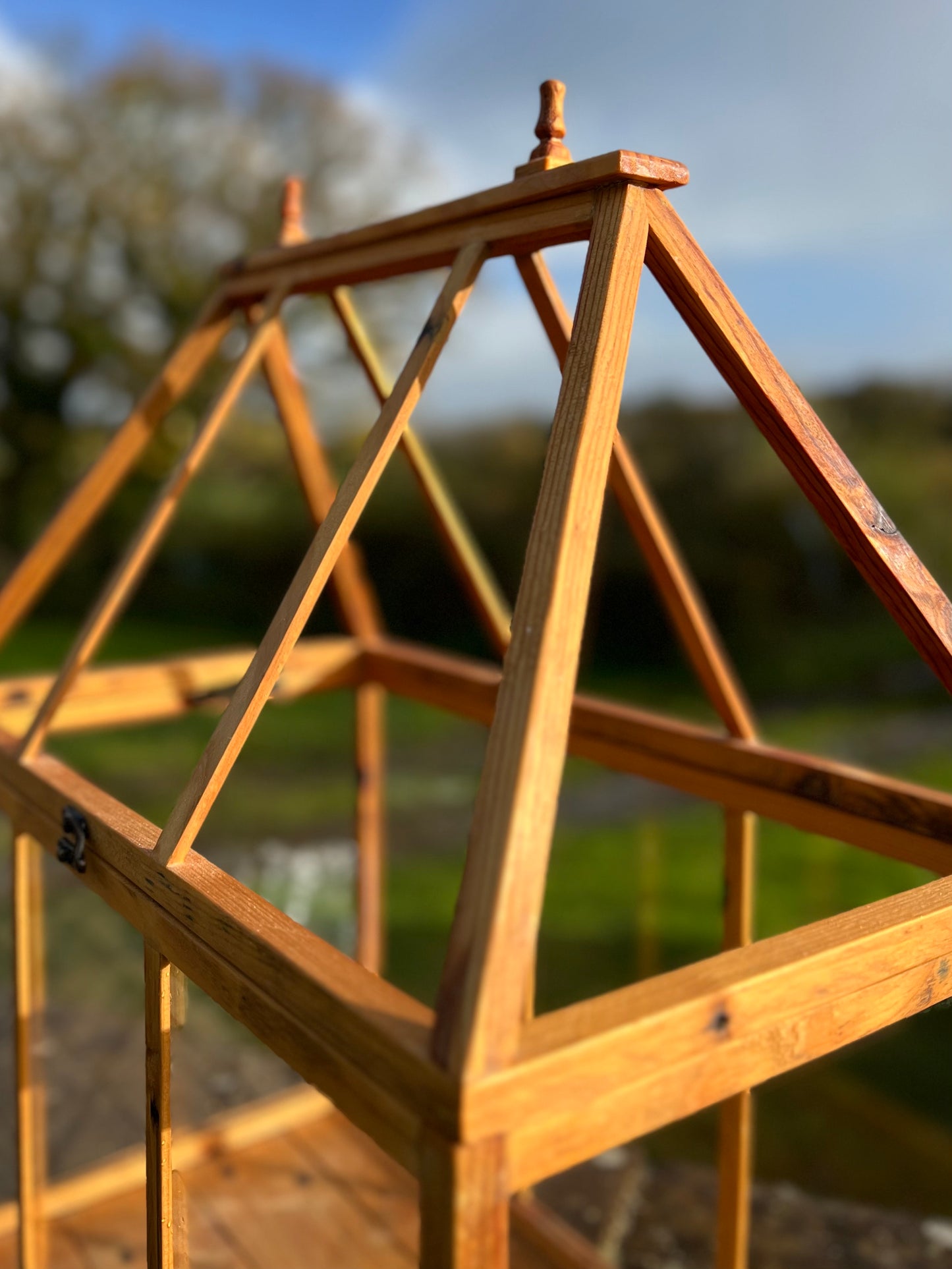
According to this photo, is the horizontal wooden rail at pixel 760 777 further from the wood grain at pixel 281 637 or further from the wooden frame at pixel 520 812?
the wood grain at pixel 281 637

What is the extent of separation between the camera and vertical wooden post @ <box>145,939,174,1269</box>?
64.3 inches

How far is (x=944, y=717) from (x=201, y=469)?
894cm

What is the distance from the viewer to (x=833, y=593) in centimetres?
994

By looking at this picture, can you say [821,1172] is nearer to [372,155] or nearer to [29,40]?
[372,155]

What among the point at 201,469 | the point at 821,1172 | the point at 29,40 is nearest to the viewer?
the point at 821,1172

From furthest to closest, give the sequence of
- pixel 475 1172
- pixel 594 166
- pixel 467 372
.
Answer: pixel 467 372 < pixel 594 166 < pixel 475 1172

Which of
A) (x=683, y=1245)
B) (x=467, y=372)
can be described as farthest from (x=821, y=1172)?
(x=467, y=372)

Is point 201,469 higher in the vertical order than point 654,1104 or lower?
higher

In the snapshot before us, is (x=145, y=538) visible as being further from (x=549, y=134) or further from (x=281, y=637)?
(x=549, y=134)

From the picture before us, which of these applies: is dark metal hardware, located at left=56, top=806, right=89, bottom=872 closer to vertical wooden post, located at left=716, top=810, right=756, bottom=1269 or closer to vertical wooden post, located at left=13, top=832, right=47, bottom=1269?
vertical wooden post, located at left=13, top=832, right=47, bottom=1269

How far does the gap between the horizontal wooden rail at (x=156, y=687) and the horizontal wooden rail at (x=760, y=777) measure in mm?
560

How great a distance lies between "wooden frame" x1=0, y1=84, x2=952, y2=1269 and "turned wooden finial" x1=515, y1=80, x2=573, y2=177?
0.5 inches

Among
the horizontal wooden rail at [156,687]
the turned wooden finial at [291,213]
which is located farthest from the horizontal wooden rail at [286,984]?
the turned wooden finial at [291,213]

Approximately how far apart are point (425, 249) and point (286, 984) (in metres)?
1.33
